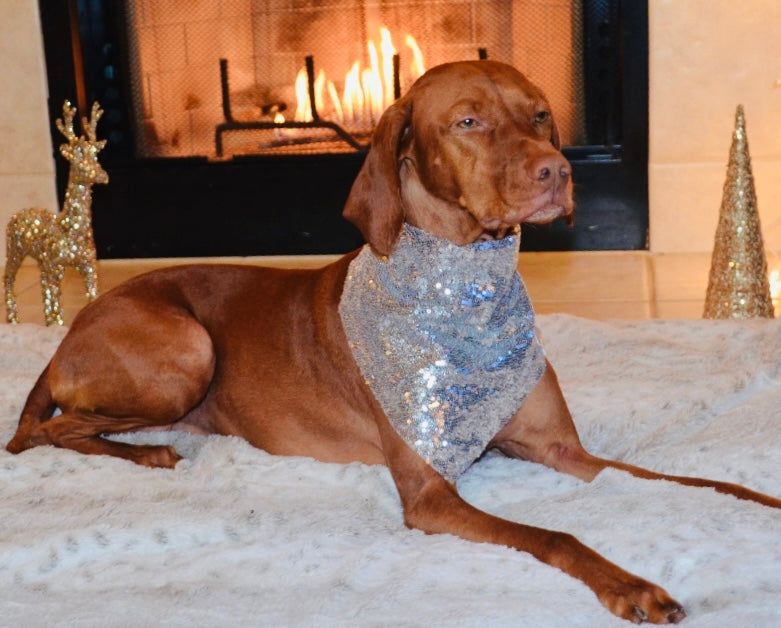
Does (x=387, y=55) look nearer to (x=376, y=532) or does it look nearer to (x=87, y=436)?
(x=87, y=436)

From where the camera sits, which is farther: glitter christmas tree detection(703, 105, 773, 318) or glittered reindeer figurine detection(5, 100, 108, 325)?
glittered reindeer figurine detection(5, 100, 108, 325)

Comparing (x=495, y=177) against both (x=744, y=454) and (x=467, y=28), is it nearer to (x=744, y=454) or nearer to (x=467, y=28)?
(x=744, y=454)

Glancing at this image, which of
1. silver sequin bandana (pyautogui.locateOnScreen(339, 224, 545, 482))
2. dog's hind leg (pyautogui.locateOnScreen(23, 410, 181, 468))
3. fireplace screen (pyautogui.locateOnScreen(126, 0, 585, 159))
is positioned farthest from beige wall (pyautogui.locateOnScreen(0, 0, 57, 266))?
silver sequin bandana (pyautogui.locateOnScreen(339, 224, 545, 482))

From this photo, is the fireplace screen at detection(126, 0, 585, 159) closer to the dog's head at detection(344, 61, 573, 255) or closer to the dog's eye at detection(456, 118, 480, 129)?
the dog's head at detection(344, 61, 573, 255)

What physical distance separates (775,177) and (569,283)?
0.95 m

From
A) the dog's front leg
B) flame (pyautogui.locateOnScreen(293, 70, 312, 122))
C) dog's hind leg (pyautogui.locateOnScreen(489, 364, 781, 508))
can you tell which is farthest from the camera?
flame (pyautogui.locateOnScreen(293, 70, 312, 122))

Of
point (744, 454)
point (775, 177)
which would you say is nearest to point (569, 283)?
point (775, 177)

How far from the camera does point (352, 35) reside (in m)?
4.81

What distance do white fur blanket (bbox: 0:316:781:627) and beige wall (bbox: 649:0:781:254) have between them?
1.90 meters

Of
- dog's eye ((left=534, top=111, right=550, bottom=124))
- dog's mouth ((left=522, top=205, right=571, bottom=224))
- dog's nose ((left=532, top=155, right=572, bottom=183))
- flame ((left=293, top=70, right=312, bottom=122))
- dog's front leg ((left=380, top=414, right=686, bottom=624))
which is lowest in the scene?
dog's front leg ((left=380, top=414, right=686, bottom=624))

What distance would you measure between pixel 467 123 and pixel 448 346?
0.42 m

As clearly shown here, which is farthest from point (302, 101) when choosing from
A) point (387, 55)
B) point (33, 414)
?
point (33, 414)

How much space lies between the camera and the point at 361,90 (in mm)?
4855

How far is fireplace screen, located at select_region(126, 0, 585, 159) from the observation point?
15.6ft
